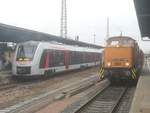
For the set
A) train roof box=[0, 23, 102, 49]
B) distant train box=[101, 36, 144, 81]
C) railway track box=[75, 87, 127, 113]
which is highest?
train roof box=[0, 23, 102, 49]

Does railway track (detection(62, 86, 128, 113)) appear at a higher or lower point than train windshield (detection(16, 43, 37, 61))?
lower

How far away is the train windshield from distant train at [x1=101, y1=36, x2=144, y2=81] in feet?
16.8

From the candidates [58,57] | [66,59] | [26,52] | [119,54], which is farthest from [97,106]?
[66,59]

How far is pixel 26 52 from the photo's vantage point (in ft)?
84.0

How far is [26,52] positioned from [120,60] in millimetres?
6643

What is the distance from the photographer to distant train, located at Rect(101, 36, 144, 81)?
73.4 ft

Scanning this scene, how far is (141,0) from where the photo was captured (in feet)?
61.8

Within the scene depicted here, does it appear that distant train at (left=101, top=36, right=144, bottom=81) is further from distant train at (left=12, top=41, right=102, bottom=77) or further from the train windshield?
the train windshield

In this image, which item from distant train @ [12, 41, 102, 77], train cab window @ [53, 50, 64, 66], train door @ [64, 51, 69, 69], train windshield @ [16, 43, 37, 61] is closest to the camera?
distant train @ [12, 41, 102, 77]

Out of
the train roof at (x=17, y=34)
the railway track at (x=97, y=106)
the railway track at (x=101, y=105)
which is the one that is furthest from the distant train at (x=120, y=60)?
the train roof at (x=17, y=34)

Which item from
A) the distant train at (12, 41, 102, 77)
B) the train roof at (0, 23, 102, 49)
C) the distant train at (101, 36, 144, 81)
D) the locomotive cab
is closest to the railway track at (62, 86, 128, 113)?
the distant train at (101, 36, 144, 81)

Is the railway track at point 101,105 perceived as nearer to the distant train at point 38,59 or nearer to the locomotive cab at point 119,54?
the locomotive cab at point 119,54

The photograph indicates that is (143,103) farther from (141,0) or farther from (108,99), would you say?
(141,0)

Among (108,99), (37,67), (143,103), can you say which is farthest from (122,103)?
(37,67)
